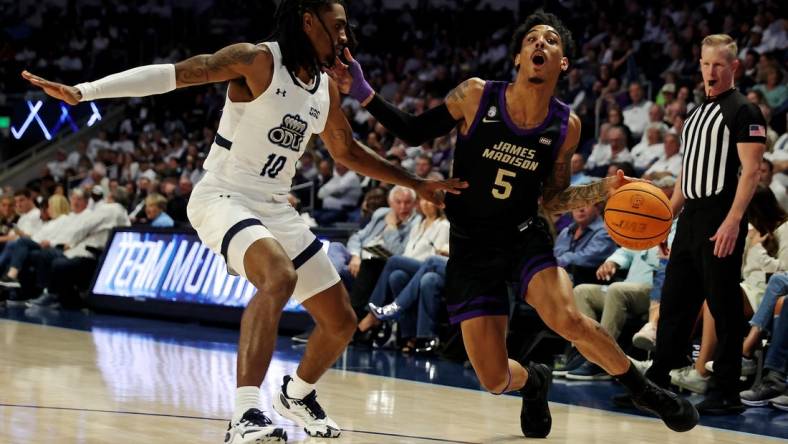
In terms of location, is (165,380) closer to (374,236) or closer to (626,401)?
(626,401)

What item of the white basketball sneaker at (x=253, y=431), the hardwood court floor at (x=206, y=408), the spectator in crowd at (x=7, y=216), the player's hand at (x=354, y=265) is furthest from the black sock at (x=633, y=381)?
the spectator in crowd at (x=7, y=216)

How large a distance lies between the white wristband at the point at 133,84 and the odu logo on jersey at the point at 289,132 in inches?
19.5

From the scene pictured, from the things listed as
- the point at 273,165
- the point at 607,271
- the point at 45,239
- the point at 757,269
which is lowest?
the point at 45,239

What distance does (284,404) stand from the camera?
5.18 m

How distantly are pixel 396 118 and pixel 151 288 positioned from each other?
Result: 25.0 ft

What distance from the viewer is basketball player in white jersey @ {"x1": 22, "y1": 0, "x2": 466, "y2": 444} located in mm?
4469

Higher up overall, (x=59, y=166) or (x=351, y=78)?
(x=351, y=78)

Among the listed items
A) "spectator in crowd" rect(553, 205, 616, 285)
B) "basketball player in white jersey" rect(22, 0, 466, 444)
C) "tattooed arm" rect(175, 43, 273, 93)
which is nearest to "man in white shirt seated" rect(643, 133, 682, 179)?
"spectator in crowd" rect(553, 205, 616, 285)

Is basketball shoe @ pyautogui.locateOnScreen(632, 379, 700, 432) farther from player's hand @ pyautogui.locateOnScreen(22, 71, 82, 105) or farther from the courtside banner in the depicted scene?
the courtside banner

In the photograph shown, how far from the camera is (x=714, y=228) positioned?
634 cm

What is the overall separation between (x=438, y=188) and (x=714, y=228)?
1998 mm

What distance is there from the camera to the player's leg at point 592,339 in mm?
5000

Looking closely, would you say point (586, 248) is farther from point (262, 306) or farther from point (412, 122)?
point (262, 306)

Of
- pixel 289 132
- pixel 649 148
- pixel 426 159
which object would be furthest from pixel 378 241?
pixel 289 132
